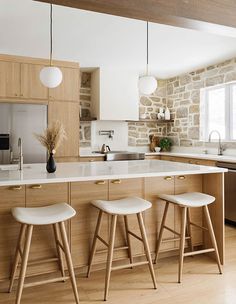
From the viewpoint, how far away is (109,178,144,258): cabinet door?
8.81 feet

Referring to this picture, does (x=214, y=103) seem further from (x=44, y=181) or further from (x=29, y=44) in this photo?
(x=44, y=181)

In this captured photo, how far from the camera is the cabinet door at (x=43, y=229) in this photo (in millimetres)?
2381

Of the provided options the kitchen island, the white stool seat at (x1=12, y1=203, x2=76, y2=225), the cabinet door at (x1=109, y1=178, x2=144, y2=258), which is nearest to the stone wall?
the kitchen island

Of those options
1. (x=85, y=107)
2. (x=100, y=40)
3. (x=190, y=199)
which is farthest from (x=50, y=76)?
(x=85, y=107)

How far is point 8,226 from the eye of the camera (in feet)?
7.57

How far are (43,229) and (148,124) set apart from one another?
444cm

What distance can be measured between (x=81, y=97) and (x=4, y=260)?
4046 mm

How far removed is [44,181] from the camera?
2186mm

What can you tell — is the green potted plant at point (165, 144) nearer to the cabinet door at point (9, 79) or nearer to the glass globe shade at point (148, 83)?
the cabinet door at point (9, 79)

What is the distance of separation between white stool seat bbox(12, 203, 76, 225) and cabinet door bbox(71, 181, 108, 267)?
270mm

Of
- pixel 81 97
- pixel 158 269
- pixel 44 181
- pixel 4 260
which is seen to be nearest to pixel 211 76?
pixel 81 97

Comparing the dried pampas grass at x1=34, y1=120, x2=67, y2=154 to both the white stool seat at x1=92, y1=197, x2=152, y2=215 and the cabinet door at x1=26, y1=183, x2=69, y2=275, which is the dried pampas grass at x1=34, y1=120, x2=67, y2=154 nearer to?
the cabinet door at x1=26, y1=183, x2=69, y2=275

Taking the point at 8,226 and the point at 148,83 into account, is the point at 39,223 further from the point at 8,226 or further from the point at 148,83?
the point at 148,83

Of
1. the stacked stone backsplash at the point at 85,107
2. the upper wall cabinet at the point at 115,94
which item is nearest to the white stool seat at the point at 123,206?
the upper wall cabinet at the point at 115,94
